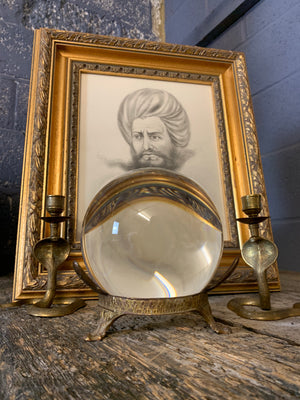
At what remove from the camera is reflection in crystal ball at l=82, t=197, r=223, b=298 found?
485 mm

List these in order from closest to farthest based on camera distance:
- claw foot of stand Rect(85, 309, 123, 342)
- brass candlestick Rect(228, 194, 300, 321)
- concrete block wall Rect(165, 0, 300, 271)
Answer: claw foot of stand Rect(85, 309, 123, 342), brass candlestick Rect(228, 194, 300, 321), concrete block wall Rect(165, 0, 300, 271)

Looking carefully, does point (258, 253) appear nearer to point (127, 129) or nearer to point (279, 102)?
point (127, 129)

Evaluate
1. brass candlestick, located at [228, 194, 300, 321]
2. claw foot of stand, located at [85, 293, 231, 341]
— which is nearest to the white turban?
brass candlestick, located at [228, 194, 300, 321]

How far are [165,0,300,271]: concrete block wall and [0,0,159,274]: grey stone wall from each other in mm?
752

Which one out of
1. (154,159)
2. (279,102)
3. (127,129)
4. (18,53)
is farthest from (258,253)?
(18,53)

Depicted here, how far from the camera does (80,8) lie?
1.50 metres

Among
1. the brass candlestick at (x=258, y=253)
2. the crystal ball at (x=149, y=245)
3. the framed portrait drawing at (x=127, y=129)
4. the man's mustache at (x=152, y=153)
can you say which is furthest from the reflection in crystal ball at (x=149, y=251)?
the man's mustache at (x=152, y=153)

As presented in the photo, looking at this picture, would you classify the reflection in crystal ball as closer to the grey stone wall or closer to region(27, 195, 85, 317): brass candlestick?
region(27, 195, 85, 317): brass candlestick

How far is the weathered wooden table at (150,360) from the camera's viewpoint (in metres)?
0.28

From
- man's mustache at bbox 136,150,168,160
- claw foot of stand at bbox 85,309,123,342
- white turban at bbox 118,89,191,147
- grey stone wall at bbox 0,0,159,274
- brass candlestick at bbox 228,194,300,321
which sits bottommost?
claw foot of stand at bbox 85,309,123,342

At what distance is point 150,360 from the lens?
345 mm

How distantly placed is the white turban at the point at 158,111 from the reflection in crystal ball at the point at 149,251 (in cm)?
38

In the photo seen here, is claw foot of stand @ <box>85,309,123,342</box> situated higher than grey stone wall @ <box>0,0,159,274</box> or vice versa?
grey stone wall @ <box>0,0,159,274</box>

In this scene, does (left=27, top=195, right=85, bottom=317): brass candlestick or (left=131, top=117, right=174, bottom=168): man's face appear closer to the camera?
(left=27, top=195, right=85, bottom=317): brass candlestick
